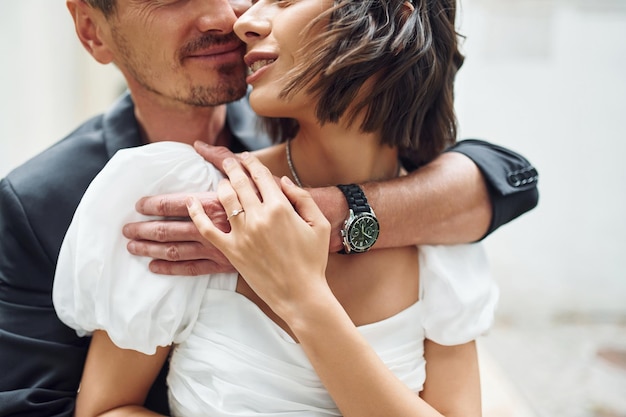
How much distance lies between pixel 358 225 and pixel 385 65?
0.29 metres

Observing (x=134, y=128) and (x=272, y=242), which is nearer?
(x=272, y=242)

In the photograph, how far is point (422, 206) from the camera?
4.20ft

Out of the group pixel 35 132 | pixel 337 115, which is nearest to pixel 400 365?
pixel 337 115

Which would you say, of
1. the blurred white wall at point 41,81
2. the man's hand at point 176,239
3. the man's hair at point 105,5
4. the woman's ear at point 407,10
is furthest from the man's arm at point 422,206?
the blurred white wall at point 41,81

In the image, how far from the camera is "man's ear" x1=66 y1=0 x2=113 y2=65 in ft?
4.95

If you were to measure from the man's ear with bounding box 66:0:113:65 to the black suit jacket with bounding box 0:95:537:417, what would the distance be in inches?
7.9

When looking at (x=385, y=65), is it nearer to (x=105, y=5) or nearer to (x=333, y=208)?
(x=333, y=208)

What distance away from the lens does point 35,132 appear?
325 cm

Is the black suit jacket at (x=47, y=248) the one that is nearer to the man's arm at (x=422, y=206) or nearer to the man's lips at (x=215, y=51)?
the man's arm at (x=422, y=206)

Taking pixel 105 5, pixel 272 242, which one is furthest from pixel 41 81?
pixel 272 242

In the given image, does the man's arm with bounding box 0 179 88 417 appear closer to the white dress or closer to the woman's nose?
the white dress

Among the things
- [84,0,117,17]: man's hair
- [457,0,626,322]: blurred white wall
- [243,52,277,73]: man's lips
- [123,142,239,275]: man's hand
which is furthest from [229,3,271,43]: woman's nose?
[457,0,626,322]: blurred white wall

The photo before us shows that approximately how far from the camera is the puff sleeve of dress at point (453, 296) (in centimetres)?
122

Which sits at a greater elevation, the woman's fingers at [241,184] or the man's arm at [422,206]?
the woman's fingers at [241,184]
